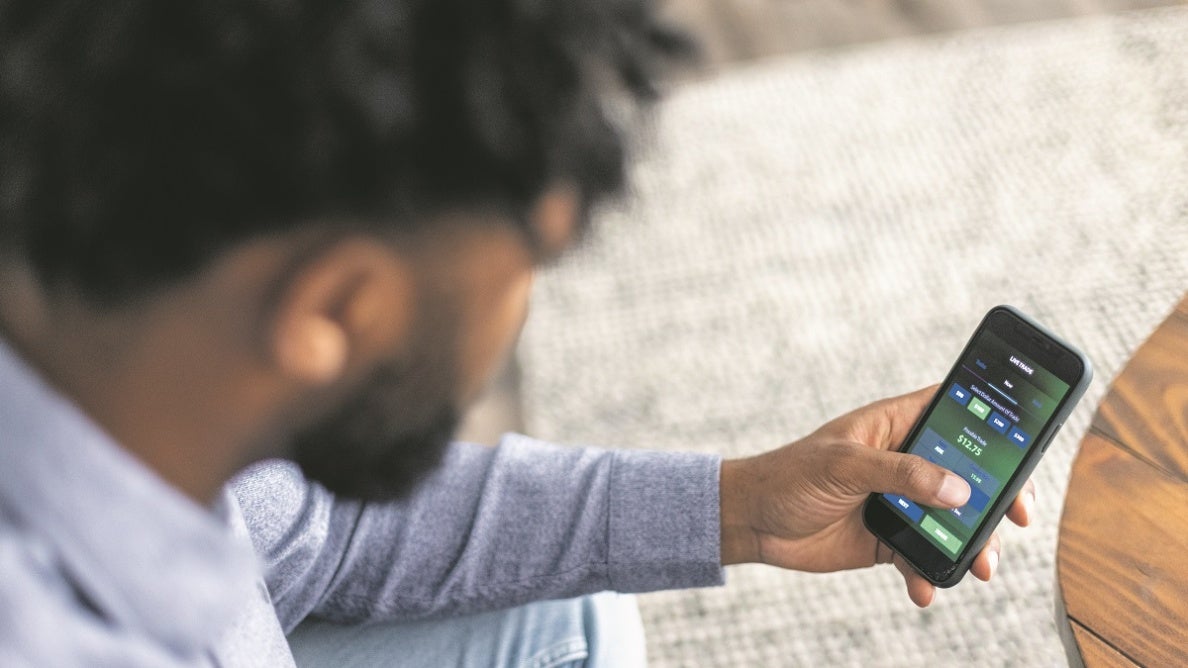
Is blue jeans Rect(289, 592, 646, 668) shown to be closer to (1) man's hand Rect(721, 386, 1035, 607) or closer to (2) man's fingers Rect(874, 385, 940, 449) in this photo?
(1) man's hand Rect(721, 386, 1035, 607)

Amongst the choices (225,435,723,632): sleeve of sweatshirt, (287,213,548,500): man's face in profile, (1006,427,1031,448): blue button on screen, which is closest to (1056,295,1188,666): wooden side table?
(1006,427,1031,448): blue button on screen

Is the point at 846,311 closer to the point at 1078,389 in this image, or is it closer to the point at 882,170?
the point at 882,170

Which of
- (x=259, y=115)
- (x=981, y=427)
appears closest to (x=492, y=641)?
(x=981, y=427)

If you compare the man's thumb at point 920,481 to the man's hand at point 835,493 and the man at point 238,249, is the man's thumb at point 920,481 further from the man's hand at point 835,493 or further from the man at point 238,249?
the man at point 238,249

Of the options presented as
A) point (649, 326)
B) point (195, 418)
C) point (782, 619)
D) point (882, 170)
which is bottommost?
point (782, 619)

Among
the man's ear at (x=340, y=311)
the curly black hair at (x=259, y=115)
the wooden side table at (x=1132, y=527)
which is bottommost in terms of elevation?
the wooden side table at (x=1132, y=527)

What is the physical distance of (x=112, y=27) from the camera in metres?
0.38

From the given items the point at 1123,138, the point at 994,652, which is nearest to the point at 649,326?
the point at 994,652

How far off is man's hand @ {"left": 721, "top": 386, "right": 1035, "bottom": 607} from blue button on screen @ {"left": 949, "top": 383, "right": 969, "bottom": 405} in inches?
1.2

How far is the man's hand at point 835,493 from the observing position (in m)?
0.75

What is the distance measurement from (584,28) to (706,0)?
1795 mm

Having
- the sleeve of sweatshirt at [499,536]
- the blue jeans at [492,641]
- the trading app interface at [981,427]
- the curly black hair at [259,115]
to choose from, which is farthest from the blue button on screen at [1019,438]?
Result: the curly black hair at [259,115]

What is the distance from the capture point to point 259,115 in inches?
15.1

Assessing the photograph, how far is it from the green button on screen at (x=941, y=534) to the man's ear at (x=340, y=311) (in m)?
0.46
